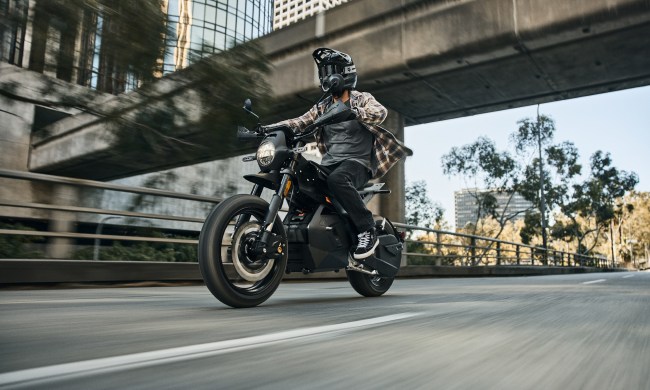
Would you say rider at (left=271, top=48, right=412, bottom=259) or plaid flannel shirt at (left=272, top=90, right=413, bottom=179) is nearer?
rider at (left=271, top=48, right=412, bottom=259)

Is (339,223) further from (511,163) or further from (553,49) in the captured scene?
(511,163)

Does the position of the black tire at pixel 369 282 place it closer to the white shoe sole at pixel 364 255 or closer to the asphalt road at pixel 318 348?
the white shoe sole at pixel 364 255

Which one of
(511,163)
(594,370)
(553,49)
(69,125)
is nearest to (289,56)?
(553,49)

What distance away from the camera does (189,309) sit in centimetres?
353

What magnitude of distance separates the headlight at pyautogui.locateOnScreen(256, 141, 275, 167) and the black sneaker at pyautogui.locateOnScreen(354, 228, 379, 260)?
1116mm

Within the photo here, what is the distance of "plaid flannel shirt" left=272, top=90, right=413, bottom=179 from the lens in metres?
4.38

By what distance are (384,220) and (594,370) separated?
3.31m

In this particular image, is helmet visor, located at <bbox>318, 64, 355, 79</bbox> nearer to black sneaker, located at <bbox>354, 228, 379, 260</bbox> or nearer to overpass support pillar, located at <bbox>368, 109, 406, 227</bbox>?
black sneaker, located at <bbox>354, 228, 379, 260</bbox>

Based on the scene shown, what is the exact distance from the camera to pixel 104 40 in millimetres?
4730

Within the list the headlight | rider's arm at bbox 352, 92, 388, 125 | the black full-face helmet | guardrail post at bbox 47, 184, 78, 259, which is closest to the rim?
the headlight

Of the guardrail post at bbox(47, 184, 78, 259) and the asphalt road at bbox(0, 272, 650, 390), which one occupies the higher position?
the guardrail post at bbox(47, 184, 78, 259)

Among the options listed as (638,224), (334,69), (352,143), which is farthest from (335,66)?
(638,224)

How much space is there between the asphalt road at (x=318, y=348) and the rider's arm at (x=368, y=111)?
4.99 feet

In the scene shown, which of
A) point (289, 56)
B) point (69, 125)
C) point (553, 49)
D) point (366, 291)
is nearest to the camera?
point (366, 291)
